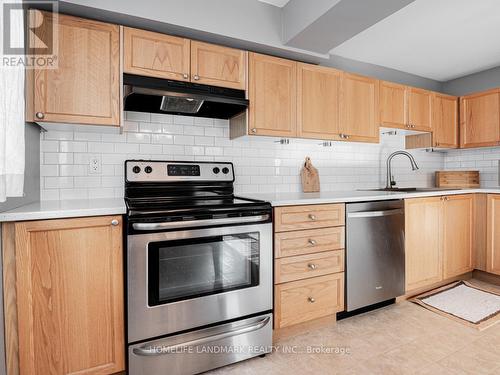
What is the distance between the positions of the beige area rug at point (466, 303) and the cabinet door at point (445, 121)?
1573mm

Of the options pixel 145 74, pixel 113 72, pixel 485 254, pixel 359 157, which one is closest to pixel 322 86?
pixel 359 157

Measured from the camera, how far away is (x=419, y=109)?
3129mm

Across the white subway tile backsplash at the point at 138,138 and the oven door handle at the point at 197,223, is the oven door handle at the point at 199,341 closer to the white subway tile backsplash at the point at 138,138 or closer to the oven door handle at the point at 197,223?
the oven door handle at the point at 197,223

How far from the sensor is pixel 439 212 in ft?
9.25

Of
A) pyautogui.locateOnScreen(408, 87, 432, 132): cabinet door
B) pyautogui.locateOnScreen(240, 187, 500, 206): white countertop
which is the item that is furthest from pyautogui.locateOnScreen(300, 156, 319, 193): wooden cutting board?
pyautogui.locateOnScreen(408, 87, 432, 132): cabinet door

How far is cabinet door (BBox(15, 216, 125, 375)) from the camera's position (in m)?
1.35

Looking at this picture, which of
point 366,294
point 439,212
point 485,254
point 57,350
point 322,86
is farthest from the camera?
point 485,254

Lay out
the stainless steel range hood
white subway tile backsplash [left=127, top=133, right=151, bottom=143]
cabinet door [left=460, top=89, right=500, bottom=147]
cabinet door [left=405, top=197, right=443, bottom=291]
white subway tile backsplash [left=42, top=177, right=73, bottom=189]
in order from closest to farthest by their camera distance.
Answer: the stainless steel range hood < white subway tile backsplash [left=42, top=177, right=73, bottom=189] < white subway tile backsplash [left=127, top=133, right=151, bottom=143] < cabinet door [left=405, top=197, right=443, bottom=291] < cabinet door [left=460, top=89, right=500, bottom=147]

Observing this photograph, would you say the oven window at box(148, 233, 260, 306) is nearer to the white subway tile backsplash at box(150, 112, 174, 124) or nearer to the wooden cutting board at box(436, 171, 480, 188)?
the white subway tile backsplash at box(150, 112, 174, 124)

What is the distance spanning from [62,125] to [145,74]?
1.96 feet

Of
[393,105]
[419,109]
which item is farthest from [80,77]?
[419,109]

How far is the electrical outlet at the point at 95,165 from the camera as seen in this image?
6.65ft

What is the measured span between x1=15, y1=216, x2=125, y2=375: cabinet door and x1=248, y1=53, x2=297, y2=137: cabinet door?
1.27 metres

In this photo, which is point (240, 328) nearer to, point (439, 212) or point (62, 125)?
point (62, 125)
